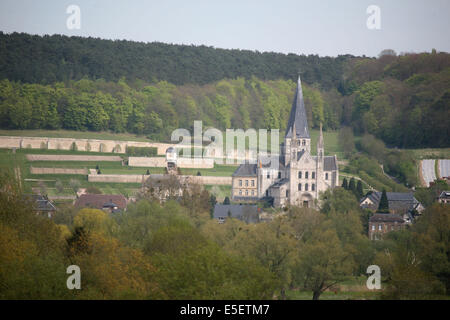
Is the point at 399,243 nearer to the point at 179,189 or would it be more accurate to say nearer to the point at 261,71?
the point at 179,189

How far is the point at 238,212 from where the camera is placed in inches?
2972

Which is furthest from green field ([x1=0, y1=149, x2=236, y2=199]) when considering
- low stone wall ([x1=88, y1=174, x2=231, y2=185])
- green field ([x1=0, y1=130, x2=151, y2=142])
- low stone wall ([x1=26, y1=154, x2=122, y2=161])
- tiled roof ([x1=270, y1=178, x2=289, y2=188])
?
green field ([x1=0, y1=130, x2=151, y2=142])

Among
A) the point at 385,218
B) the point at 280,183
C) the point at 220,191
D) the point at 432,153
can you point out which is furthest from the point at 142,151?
the point at 385,218

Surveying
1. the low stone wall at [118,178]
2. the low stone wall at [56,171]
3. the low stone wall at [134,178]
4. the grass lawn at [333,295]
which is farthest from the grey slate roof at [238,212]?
the grass lawn at [333,295]

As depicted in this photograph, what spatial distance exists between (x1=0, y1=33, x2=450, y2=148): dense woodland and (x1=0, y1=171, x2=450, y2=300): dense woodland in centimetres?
4482

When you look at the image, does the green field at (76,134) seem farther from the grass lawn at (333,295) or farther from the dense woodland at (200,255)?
the grass lawn at (333,295)

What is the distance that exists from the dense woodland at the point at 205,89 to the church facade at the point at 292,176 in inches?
870

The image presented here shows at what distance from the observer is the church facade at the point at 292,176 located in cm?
8469

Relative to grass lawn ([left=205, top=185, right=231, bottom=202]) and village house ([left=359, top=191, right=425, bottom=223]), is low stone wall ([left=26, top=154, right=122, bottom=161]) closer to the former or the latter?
grass lawn ([left=205, top=185, right=231, bottom=202])

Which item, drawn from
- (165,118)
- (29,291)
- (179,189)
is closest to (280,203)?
(179,189)

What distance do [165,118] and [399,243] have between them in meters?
67.4

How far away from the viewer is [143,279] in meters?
39.1

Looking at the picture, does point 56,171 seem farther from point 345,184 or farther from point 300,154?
point 345,184

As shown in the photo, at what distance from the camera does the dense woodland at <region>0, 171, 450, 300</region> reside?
37.0 metres
